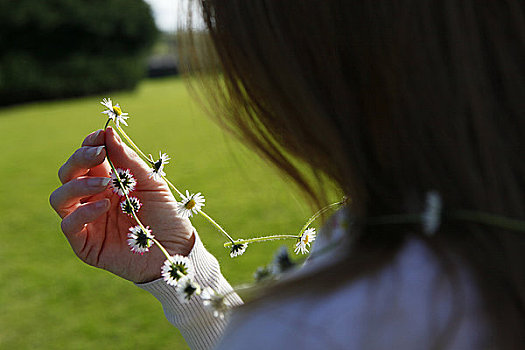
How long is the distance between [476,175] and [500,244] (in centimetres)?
8

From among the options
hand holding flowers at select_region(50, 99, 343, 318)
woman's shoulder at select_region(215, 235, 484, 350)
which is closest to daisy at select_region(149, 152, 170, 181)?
hand holding flowers at select_region(50, 99, 343, 318)

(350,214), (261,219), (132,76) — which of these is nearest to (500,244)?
(350,214)

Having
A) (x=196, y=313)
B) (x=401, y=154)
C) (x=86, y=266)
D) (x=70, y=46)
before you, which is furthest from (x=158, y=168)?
(x=70, y=46)

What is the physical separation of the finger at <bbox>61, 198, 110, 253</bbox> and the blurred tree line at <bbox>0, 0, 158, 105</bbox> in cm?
2537

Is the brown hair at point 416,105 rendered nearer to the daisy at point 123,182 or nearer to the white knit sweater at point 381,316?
the white knit sweater at point 381,316

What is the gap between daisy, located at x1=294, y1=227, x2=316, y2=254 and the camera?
128 cm

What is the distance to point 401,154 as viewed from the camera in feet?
2.12

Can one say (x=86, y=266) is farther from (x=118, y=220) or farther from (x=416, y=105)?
(x=416, y=105)

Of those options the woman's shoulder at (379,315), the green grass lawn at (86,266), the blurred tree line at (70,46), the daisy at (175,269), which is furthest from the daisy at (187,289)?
the blurred tree line at (70,46)

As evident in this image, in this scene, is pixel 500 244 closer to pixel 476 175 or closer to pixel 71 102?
pixel 476 175

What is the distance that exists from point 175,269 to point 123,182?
8.4 inches

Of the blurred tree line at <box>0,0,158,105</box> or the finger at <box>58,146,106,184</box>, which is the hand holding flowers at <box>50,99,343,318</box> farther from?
the blurred tree line at <box>0,0,158,105</box>

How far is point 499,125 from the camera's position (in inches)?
25.0

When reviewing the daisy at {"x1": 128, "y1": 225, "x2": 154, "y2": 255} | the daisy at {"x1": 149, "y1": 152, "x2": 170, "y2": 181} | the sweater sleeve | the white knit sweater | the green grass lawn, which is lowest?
the green grass lawn
